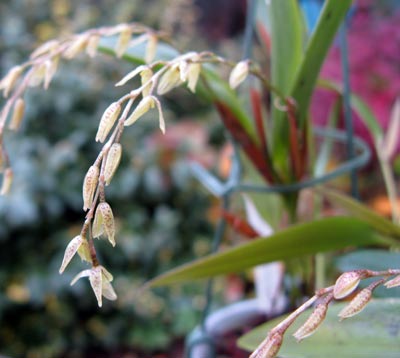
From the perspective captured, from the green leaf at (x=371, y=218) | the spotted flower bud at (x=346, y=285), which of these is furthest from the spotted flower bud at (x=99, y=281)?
the green leaf at (x=371, y=218)

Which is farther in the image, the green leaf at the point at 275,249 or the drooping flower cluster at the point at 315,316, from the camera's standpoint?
the green leaf at the point at 275,249

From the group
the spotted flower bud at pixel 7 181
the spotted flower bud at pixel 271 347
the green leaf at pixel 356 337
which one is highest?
the spotted flower bud at pixel 7 181

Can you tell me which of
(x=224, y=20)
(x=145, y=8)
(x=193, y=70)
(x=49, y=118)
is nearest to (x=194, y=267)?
(x=193, y=70)

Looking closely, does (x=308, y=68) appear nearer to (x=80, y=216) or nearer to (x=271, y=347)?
(x=271, y=347)

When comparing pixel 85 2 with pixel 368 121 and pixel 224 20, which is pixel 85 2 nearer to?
pixel 224 20

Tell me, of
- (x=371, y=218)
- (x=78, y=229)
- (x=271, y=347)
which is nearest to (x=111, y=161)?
(x=271, y=347)

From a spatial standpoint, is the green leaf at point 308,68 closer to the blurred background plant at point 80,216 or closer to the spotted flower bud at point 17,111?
the spotted flower bud at point 17,111
